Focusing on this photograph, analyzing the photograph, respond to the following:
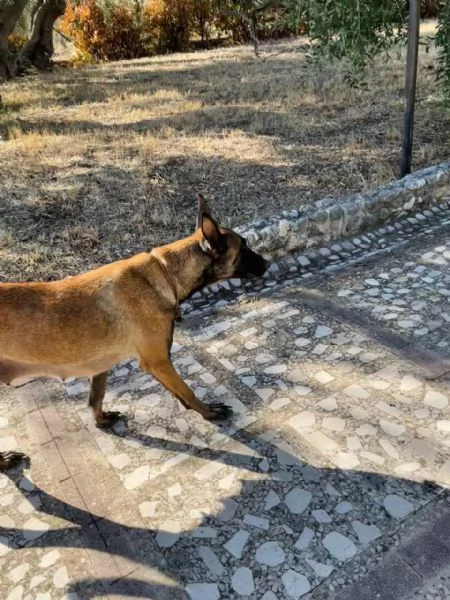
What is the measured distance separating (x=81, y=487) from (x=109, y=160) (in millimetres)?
6541

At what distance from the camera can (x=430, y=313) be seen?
4.47 metres

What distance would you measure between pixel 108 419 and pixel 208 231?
1.38 m

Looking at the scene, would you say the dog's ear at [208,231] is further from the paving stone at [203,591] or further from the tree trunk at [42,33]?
the tree trunk at [42,33]

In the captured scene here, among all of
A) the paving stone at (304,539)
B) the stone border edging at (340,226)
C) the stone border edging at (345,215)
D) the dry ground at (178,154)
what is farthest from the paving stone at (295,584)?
the dry ground at (178,154)

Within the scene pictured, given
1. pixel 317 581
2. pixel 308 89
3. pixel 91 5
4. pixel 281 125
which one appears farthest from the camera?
pixel 91 5

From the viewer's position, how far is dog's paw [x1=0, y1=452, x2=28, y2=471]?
324cm

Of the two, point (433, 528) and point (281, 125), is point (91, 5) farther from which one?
point (433, 528)

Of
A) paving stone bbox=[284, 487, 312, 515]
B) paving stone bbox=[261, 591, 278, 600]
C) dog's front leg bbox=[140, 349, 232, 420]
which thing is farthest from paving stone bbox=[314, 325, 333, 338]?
paving stone bbox=[261, 591, 278, 600]

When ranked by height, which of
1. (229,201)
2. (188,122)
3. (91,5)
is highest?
(91,5)

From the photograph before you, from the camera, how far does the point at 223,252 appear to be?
3324 mm

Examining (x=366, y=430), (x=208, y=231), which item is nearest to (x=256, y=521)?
(x=366, y=430)

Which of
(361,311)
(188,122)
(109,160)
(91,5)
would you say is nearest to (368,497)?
(361,311)

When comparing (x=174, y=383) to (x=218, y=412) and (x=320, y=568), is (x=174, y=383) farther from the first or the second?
(x=320, y=568)

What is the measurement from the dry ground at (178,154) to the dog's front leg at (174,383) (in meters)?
2.59
